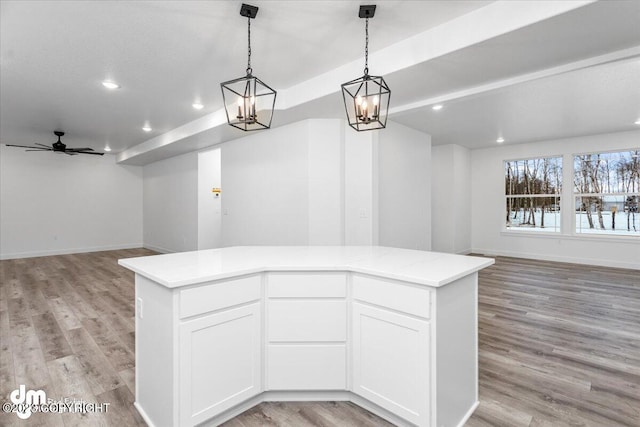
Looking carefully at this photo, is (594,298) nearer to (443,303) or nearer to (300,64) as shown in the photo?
(443,303)

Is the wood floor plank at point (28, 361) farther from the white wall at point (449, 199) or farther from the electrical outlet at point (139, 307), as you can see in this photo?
the white wall at point (449, 199)

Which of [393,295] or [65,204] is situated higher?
[65,204]

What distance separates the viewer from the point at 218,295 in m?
1.78

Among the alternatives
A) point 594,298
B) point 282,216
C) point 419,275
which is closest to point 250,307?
point 419,275

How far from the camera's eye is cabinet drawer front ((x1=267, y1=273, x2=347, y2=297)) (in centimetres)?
200

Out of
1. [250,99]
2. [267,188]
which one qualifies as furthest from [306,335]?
[267,188]

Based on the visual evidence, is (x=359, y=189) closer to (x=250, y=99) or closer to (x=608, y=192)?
(x=250, y=99)

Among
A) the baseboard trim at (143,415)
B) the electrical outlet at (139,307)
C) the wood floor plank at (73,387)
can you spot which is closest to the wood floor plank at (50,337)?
the wood floor plank at (73,387)

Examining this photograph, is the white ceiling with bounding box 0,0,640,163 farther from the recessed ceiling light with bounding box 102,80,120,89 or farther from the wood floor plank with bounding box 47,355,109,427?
the wood floor plank with bounding box 47,355,109,427

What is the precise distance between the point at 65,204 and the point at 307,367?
8.98 m

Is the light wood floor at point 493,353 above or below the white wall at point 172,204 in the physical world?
below

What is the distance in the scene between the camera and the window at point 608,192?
20.4ft

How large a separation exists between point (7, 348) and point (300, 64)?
3772 mm

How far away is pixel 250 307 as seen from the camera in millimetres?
1942
